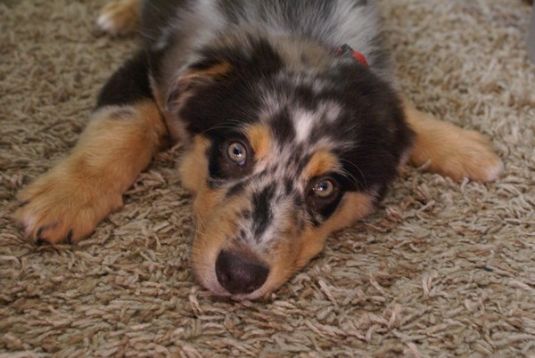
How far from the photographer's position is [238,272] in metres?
1.94

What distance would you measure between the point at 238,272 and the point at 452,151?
1317mm

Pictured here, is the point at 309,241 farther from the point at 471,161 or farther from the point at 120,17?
the point at 120,17

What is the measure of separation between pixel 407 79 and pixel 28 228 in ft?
6.88

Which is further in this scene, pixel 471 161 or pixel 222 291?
pixel 471 161

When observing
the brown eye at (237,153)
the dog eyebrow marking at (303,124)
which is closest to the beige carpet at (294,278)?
the brown eye at (237,153)

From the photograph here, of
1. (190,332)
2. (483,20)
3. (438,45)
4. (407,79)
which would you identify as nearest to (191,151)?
(190,332)

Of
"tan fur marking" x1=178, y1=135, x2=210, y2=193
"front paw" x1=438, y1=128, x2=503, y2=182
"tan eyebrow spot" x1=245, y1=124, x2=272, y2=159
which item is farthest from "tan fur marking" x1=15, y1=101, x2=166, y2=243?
"front paw" x1=438, y1=128, x2=503, y2=182

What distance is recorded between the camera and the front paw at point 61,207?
7.21 feet

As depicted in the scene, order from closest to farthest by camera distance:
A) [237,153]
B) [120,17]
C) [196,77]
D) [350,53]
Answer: [237,153], [196,77], [350,53], [120,17]

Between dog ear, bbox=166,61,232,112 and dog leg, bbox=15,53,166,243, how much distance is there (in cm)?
28

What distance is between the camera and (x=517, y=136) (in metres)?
3.01

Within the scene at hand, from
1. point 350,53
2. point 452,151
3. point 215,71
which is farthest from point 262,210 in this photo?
point 452,151

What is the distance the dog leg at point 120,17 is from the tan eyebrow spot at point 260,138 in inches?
69.1

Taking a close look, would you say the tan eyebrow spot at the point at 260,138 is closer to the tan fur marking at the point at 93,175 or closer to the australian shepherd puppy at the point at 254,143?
the australian shepherd puppy at the point at 254,143
